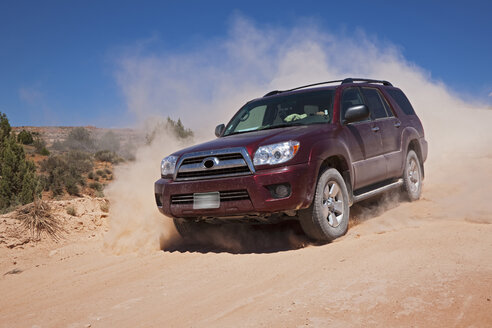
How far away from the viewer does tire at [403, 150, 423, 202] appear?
7.02 meters

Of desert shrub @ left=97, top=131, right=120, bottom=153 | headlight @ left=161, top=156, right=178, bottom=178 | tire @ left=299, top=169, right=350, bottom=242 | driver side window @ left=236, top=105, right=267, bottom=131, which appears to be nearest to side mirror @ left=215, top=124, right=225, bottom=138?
driver side window @ left=236, top=105, right=267, bottom=131

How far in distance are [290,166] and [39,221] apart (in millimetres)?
5032

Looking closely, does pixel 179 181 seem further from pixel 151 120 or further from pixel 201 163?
pixel 151 120

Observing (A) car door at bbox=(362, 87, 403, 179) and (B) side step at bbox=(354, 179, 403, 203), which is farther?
(A) car door at bbox=(362, 87, 403, 179)

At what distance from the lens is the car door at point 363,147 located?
18.7ft

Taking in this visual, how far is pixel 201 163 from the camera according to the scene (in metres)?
5.05

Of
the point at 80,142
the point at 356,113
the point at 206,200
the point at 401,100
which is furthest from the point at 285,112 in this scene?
the point at 80,142

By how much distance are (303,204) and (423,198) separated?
3.50m

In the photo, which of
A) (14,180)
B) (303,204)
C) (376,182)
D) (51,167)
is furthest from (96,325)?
(51,167)

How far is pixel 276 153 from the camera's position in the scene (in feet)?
15.6

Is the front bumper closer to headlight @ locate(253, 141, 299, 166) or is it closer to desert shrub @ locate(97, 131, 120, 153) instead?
headlight @ locate(253, 141, 299, 166)

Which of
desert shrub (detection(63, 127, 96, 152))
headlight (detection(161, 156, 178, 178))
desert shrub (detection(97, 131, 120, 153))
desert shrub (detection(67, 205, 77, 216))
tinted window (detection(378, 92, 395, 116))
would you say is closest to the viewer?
headlight (detection(161, 156, 178, 178))

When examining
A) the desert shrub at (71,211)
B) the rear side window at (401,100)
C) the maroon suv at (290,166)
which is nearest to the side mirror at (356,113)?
the maroon suv at (290,166)

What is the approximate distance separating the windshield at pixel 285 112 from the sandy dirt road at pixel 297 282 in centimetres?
144
